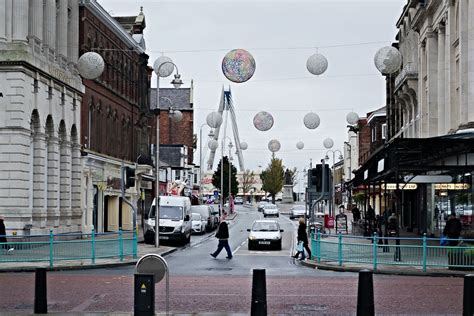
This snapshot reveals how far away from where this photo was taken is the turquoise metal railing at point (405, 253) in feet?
Result: 82.3

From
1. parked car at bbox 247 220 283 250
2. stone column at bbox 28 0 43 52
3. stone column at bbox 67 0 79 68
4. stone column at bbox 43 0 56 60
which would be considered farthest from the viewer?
stone column at bbox 67 0 79 68

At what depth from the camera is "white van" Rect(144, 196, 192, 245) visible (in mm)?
42469

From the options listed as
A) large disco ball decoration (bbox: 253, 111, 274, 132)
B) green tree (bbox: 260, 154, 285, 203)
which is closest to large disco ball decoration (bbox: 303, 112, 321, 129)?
large disco ball decoration (bbox: 253, 111, 274, 132)

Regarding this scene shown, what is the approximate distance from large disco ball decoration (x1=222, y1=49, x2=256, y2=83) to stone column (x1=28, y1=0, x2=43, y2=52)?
47.8 feet

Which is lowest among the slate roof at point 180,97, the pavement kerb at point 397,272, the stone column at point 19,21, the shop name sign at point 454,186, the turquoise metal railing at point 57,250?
the pavement kerb at point 397,272

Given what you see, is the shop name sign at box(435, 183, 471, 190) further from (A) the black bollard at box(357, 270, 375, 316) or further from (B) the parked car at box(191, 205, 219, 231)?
(A) the black bollard at box(357, 270, 375, 316)

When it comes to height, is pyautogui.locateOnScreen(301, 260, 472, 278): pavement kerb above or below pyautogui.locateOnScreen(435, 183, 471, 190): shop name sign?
below

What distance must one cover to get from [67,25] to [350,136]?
279 feet

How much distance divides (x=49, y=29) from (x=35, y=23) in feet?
9.14

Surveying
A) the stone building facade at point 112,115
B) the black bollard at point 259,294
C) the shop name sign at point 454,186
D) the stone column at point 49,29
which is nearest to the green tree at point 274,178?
the stone building facade at point 112,115

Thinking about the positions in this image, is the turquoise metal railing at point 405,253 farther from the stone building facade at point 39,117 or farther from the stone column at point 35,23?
the stone column at point 35,23

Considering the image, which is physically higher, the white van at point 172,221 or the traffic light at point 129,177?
the traffic light at point 129,177

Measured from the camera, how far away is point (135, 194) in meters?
62.8

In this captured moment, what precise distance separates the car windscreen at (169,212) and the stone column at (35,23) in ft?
35.1
